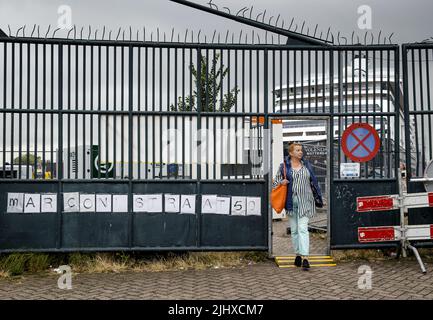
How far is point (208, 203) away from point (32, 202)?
8.99 ft

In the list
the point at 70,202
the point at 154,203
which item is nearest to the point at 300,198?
the point at 154,203

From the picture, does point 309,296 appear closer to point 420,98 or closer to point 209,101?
point 209,101

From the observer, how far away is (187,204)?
23.9 feet

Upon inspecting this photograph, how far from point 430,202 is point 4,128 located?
6.66 meters

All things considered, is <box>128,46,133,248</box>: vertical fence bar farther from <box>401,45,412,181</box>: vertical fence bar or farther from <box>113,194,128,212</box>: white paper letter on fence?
<box>401,45,412,181</box>: vertical fence bar

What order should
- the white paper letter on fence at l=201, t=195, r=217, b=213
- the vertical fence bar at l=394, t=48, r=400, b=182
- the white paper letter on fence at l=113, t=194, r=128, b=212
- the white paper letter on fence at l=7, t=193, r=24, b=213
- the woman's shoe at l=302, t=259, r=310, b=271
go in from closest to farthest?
the woman's shoe at l=302, t=259, r=310, b=271, the white paper letter on fence at l=7, t=193, r=24, b=213, the white paper letter on fence at l=113, t=194, r=128, b=212, the white paper letter on fence at l=201, t=195, r=217, b=213, the vertical fence bar at l=394, t=48, r=400, b=182

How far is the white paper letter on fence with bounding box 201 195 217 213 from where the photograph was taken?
7293 mm

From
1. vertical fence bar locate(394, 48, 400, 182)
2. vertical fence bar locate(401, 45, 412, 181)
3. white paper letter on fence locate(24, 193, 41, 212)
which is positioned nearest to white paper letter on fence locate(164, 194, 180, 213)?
white paper letter on fence locate(24, 193, 41, 212)

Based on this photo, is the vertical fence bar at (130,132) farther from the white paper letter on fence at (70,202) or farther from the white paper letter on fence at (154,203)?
the white paper letter on fence at (70,202)

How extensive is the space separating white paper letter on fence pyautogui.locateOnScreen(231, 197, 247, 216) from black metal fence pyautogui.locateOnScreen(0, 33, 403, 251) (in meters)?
0.05

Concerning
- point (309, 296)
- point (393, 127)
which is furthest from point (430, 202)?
point (309, 296)
